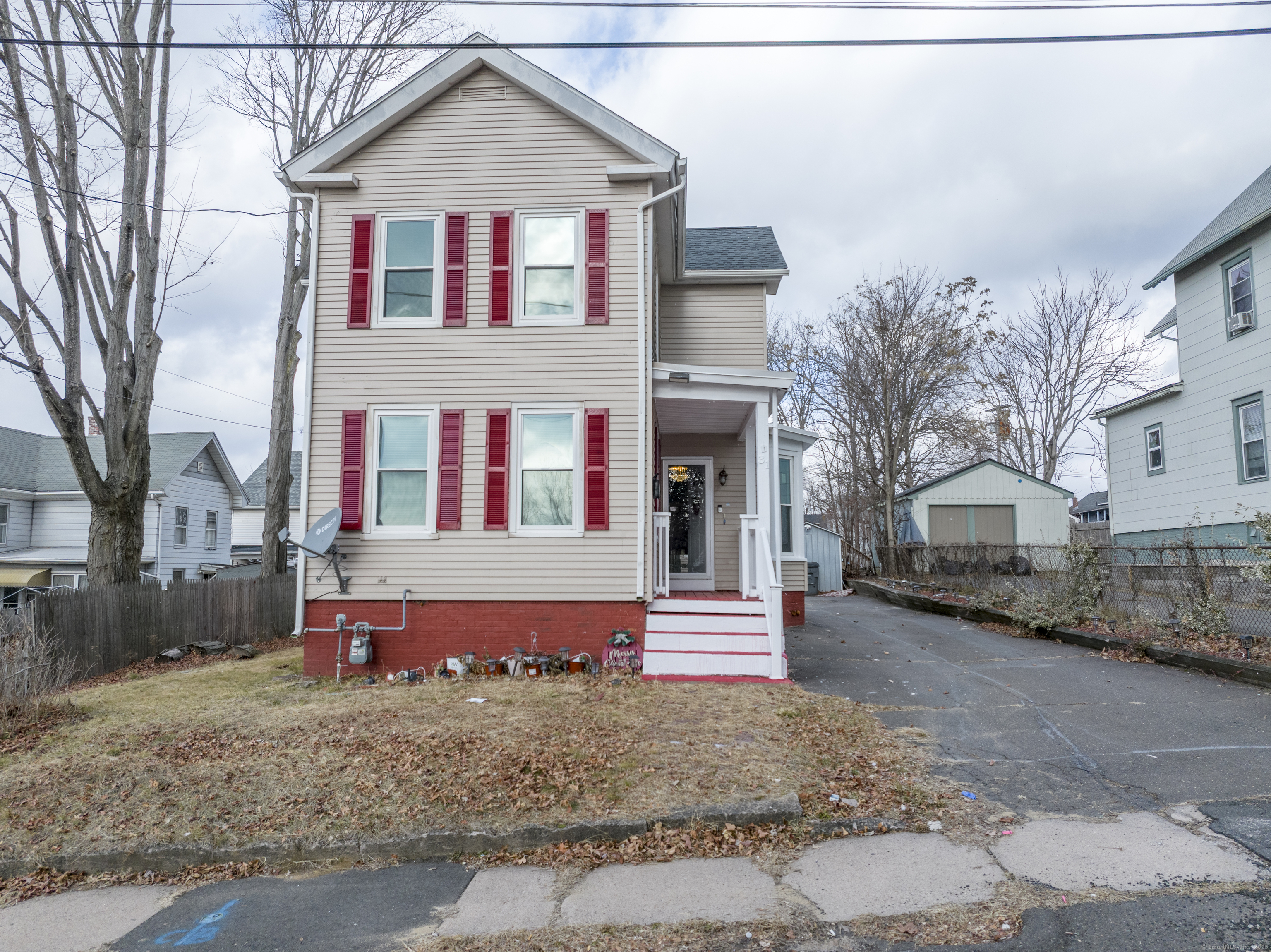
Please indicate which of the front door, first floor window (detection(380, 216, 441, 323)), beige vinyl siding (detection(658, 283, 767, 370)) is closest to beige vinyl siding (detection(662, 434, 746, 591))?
the front door

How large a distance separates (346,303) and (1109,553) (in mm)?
11888

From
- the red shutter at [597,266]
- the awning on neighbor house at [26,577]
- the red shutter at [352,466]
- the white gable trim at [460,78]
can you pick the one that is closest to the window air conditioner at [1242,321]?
the white gable trim at [460,78]

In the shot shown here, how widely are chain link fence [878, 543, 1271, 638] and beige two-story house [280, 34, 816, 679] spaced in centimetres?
530

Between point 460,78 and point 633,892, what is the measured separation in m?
10.1

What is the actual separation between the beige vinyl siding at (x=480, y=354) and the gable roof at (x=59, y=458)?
1757 centimetres

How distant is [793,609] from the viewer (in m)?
15.0

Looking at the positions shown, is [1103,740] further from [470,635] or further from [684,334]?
[684,334]

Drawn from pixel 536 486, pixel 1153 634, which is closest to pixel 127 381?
pixel 536 486

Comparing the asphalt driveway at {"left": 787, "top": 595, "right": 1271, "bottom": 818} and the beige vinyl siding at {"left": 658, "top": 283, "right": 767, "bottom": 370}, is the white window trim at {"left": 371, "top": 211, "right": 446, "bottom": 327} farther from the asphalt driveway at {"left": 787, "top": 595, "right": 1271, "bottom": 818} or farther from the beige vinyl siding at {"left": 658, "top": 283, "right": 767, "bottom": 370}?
the asphalt driveway at {"left": 787, "top": 595, "right": 1271, "bottom": 818}

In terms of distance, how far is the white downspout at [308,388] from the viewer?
393 inches

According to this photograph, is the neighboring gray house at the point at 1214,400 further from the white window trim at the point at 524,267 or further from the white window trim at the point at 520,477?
the white window trim at the point at 524,267

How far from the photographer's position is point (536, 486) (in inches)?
401

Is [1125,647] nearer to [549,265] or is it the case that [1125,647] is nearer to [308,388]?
[549,265]

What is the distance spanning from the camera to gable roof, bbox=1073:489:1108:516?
159ft
